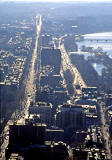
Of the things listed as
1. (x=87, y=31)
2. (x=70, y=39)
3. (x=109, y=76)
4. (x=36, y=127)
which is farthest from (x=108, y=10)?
(x=36, y=127)

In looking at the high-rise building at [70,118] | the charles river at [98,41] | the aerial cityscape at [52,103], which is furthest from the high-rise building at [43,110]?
the charles river at [98,41]

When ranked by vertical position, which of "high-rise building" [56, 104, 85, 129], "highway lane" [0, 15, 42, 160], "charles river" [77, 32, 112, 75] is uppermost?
"high-rise building" [56, 104, 85, 129]

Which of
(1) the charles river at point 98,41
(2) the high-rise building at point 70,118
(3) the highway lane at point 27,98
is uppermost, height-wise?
(2) the high-rise building at point 70,118

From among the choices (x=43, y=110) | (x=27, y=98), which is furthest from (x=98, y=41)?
(x=43, y=110)

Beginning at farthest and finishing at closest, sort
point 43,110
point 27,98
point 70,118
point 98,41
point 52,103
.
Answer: point 98,41, point 27,98, point 52,103, point 43,110, point 70,118

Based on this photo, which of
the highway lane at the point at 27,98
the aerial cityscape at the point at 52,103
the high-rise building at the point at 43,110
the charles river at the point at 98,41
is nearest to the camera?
the aerial cityscape at the point at 52,103

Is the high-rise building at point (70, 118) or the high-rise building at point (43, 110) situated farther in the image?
the high-rise building at point (43, 110)

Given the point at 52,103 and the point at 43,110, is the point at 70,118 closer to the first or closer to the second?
the point at 43,110

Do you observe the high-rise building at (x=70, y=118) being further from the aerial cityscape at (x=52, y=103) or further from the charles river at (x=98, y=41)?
the charles river at (x=98, y=41)

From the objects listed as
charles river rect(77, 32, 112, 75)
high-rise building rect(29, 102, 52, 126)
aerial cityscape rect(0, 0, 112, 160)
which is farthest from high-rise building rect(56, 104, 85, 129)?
charles river rect(77, 32, 112, 75)

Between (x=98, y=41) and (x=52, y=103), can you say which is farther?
(x=98, y=41)

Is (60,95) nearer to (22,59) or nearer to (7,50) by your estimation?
(22,59)

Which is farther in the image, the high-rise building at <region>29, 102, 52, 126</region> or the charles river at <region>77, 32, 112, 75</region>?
the charles river at <region>77, 32, 112, 75</region>

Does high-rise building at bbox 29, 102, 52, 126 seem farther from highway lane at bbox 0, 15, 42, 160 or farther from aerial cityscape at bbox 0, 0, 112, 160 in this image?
highway lane at bbox 0, 15, 42, 160
